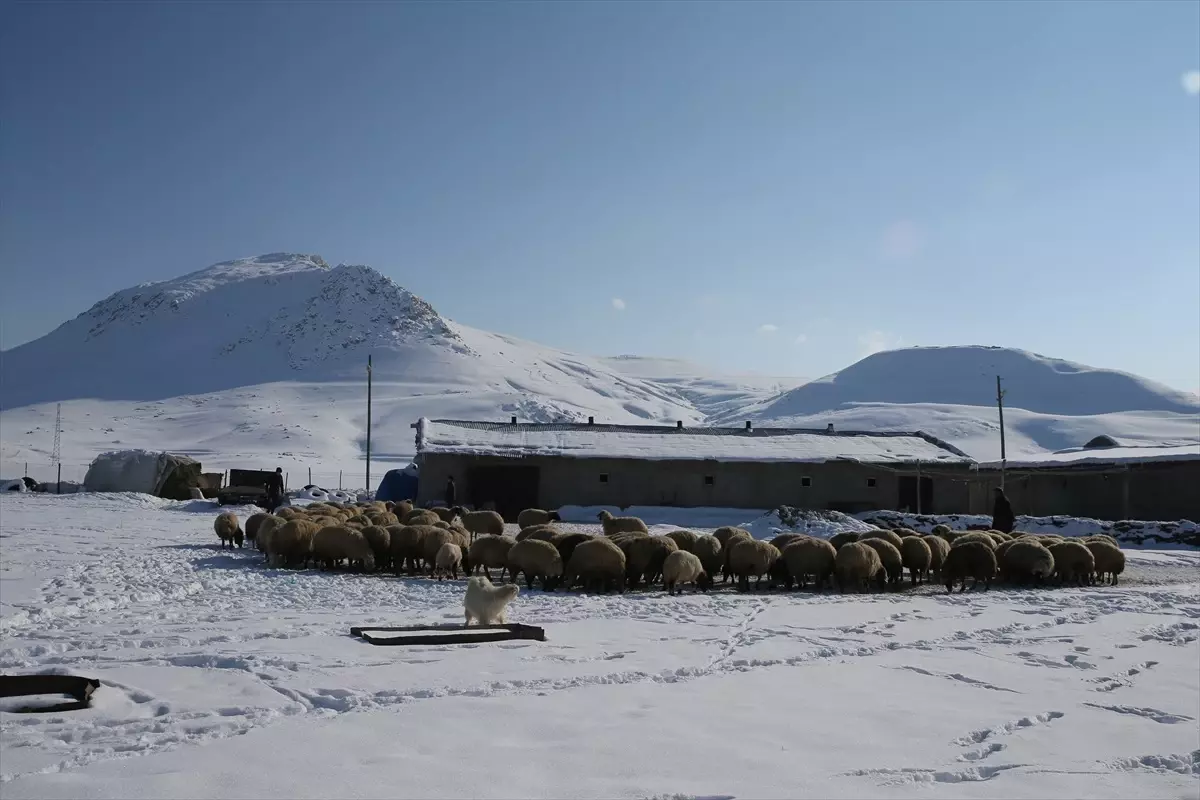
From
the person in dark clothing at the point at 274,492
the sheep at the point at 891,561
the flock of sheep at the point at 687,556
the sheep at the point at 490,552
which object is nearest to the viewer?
the flock of sheep at the point at 687,556

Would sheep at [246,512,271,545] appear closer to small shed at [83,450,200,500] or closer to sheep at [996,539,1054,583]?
sheep at [996,539,1054,583]

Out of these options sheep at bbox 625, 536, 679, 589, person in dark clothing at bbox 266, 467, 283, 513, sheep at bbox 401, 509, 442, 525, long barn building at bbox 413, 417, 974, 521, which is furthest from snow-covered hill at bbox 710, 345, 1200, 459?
sheep at bbox 625, 536, 679, 589

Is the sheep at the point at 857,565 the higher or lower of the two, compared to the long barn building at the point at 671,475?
lower

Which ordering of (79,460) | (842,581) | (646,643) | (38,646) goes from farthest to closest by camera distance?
1. (79,460)
2. (842,581)
3. (646,643)
4. (38,646)

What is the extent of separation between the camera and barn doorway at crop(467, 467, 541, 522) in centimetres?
3402

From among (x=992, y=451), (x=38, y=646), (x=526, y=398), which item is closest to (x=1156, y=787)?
(x=38, y=646)

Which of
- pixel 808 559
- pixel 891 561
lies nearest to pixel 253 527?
pixel 808 559

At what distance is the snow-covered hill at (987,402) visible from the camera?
125500mm

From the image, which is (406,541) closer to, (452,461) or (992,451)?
(452,461)

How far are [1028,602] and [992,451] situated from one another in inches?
3945

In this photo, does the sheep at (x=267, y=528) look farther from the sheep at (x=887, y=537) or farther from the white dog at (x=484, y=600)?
the sheep at (x=887, y=537)

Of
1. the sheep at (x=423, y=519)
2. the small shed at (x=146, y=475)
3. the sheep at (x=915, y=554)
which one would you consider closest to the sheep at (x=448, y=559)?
the sheep at (x=423, y=519)

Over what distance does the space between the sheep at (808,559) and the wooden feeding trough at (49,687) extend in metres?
11.3

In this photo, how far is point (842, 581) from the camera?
1605 cm
